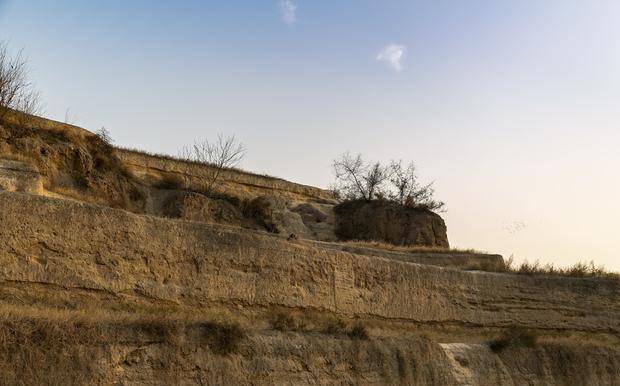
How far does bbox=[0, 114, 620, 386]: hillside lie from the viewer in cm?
581

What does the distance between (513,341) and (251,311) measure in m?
4.06

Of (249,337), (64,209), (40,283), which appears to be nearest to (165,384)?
(249,337)

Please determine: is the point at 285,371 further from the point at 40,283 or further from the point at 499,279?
the point at 499,279

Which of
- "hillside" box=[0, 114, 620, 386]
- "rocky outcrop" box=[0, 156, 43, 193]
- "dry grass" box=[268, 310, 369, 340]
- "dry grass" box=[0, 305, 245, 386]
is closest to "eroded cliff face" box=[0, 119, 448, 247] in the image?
"rocky outcrop" box=[0, 156, 43, 193]

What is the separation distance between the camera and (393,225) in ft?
78.0

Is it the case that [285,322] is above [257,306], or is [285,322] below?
below

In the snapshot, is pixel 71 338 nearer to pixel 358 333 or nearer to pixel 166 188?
pixel 358 333

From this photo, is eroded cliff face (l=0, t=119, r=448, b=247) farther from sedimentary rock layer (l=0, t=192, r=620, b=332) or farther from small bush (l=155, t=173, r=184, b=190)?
sedimentary rock layer (l=0, t=192, r=620, b=332)

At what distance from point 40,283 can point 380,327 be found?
4.29 m

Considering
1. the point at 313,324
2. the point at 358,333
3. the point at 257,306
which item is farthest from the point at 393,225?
the point at 257,306

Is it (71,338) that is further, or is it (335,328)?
(335,328)

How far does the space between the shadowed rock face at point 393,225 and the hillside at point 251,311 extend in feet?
37.0

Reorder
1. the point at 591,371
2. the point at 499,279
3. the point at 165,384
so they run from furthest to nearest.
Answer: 1. the point at 499,279
2. the point at 591,371
3. the point at 165,384

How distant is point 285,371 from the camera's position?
6.84 metres
